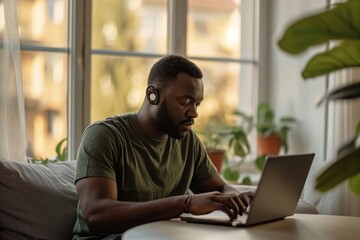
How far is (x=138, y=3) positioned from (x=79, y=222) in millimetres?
1533

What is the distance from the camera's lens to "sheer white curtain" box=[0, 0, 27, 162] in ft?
9.59

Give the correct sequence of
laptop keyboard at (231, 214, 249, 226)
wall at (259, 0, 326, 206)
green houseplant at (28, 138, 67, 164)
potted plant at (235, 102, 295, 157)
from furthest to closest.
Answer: potted plant at (235, 102, 295, 157)
wall at (259, 0, 326, 206)
green houseplant at (28, 138, 67, 164)
laptop keyboard at (231, 214, 249, 226)

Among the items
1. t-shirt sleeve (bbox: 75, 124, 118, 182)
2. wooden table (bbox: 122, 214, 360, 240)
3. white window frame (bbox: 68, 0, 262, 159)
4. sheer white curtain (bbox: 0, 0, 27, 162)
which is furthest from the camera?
white window frame (bbox: 68, 0, 262, 159)

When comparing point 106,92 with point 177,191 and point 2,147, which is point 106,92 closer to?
point 2,147

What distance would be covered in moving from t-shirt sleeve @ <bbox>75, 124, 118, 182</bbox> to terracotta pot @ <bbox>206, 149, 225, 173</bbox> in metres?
1.34

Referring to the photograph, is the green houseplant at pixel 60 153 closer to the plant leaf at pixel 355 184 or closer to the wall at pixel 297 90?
the wall at pixel 297 90

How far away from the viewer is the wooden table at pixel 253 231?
6.16 feet

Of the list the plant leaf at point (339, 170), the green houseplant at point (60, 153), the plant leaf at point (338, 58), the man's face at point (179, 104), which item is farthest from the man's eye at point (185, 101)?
the plant leaf at point (339, 170)

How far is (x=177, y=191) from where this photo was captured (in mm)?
2676

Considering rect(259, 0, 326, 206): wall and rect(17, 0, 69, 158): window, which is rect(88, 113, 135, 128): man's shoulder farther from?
rect(259, 0, 326, 206): wall

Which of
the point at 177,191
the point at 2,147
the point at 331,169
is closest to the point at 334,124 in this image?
the point at 177,191

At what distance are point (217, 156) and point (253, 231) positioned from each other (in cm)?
180

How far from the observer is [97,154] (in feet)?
7.75

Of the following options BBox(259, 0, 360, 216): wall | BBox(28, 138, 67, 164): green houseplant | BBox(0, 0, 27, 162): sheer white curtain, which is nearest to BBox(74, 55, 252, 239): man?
BBox(0, 0, 27, 162): sheer white curtain
